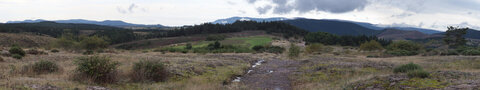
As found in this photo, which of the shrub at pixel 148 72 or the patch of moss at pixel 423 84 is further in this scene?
the shrub at pixel 148 72

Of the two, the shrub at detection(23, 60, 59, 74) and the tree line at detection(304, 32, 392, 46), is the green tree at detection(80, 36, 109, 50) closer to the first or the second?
the shrub at detection(23, 60, 59, 74)

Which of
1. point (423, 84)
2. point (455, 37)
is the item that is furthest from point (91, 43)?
point (455, 37)

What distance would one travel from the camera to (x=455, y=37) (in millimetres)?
85688

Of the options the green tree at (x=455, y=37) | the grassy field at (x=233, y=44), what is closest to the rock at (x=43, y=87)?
the grassy field at (x=233, y=44)

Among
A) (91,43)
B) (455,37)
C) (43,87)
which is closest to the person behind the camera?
(43,87)

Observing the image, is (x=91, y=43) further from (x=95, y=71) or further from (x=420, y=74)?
(x=420, y=74)

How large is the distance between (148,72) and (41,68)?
22.0 ft

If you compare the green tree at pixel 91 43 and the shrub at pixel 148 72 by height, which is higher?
the shrub at pixel 148 72

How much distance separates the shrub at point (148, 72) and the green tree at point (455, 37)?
98.8m

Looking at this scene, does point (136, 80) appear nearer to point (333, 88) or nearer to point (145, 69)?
point (145, 69)

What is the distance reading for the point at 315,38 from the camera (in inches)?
5709

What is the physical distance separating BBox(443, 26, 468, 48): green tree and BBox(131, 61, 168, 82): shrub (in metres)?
98.8

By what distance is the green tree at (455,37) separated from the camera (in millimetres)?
82012

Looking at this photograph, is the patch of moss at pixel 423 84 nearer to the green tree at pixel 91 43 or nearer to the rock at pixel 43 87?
the rock at pixel 43 87
